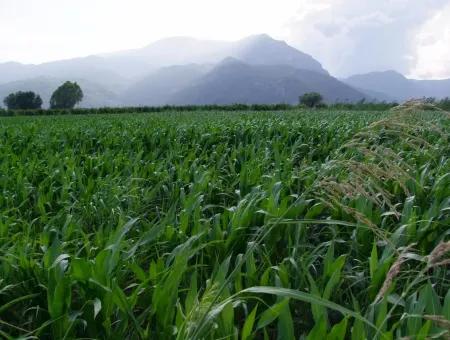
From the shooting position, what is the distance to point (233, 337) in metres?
1.54

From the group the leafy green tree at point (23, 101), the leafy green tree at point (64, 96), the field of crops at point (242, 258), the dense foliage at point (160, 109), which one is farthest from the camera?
the leafy green tree at point (64, 96)

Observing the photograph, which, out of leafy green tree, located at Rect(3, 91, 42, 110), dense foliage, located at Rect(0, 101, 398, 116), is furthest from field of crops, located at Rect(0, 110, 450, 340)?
leafy green tree, located at Rect(3, 91, 42, 110)

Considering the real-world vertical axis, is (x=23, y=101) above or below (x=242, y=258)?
above

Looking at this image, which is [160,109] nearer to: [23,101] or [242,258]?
[242,258]

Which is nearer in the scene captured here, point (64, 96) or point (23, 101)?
point (23, 101)

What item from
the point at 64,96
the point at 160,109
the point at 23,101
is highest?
the point at 64,96

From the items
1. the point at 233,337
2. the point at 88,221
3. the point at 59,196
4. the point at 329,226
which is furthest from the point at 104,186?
the point at 233,337

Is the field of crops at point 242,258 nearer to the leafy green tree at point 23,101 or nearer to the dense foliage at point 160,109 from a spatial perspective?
the dense foliage at point 160,109

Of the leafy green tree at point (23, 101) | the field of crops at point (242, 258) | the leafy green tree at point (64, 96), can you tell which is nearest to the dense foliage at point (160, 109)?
the field of crops at point (242, 258)

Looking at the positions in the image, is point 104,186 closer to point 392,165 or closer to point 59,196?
point 59,196

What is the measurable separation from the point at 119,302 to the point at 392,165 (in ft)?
3.54

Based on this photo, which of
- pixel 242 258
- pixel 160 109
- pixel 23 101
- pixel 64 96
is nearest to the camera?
pixel 242 258

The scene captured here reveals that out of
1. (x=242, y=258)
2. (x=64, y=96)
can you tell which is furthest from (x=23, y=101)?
(x=242, y=258)

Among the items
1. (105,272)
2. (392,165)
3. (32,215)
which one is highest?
(392,165)
